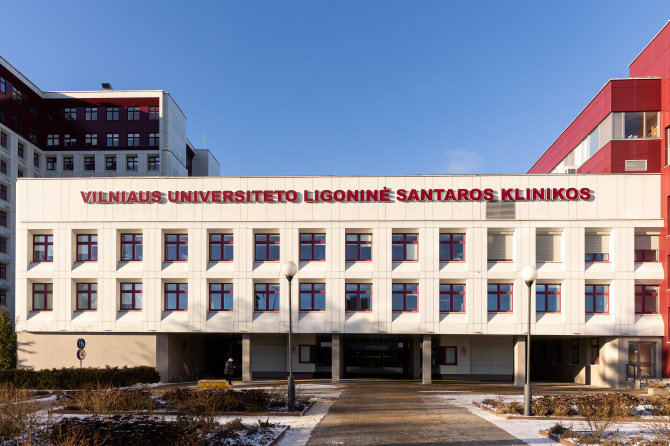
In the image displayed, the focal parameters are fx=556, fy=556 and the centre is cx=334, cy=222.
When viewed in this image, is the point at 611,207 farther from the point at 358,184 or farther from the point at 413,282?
the point at 358,184

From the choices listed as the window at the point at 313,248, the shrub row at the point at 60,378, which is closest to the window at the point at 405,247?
the window at the point at 313,248

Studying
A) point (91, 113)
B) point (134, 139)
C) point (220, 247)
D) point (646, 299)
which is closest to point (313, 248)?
point (220, 247)

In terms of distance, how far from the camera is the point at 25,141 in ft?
198

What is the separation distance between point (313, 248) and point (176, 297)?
905 cm

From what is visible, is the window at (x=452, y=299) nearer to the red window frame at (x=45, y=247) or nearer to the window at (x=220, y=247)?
the window at (x=220, y=247)

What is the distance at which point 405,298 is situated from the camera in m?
33.8

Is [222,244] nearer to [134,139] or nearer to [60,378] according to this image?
[60,378]

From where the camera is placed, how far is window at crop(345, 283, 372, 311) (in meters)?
33.9

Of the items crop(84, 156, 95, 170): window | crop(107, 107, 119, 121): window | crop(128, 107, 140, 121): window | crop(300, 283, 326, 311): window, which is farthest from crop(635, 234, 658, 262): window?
crop(84, 156, 95, 170): window

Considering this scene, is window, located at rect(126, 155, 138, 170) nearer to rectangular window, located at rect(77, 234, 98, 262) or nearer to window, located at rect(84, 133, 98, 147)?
window, located at rect(84, 133, 98, 147)

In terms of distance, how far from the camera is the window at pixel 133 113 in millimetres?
63812

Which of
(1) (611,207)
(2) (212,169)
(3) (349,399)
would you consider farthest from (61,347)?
(2) (212,169)

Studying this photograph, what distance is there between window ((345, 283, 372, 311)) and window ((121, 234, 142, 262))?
1318 centimetres

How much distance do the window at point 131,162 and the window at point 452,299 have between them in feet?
142
